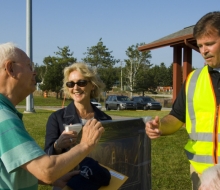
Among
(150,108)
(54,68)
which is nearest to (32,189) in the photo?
(150,108)

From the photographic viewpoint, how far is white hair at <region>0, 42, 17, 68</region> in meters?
2.09

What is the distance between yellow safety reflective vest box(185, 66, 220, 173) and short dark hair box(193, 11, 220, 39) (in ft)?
1.16

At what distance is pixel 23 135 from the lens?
188 cm

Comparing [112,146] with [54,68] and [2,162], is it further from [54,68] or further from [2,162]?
[54,68]

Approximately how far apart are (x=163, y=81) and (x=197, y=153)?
5498cm

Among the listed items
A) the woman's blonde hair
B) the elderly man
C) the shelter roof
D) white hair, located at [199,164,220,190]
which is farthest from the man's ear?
the shelter roof

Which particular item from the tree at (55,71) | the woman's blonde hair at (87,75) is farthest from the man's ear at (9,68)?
the tree at (55,71)

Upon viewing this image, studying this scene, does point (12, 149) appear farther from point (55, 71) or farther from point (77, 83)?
point (55, 71)

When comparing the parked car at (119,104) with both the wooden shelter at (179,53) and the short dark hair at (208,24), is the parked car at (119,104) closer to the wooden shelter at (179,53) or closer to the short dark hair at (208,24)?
the wooden shelter at (179,53)

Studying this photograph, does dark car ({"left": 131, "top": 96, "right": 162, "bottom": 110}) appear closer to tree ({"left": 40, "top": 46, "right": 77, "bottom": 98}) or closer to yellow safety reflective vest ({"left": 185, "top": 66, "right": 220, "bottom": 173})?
tree ({"left": 40, "top": 46, "right": 77, "bottom": 98})

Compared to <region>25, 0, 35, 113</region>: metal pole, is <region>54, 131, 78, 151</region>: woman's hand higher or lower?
lower

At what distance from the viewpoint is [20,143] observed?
1.86 meters

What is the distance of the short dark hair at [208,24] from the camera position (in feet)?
8.91

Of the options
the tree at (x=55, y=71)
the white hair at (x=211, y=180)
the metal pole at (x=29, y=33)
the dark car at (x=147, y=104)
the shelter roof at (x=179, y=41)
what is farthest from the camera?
the tree at (x=55, y=71)
